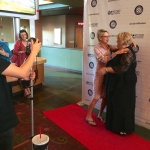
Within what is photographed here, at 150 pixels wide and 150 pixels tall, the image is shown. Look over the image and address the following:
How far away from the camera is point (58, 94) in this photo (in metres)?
4.20

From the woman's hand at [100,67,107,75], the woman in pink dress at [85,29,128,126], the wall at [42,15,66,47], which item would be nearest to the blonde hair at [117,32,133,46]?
the woman in pink dress at [85,29,128,126]

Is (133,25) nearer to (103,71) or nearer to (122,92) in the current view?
(103,71)

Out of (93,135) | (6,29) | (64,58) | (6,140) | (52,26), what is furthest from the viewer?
(52,26)

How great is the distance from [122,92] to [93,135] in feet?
2.41

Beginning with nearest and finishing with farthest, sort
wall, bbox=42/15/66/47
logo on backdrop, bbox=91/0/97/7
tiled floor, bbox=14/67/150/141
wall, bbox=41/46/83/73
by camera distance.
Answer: logo on backdrop, bbox=91/0/97/7 → tiled floor, bbox=14/67/150/141 → wall, bbox=41/46/83/73 → wall, bbox=42/15/66/47

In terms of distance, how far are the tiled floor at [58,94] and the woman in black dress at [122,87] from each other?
15.5 inches

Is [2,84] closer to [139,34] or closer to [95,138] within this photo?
[95,138]

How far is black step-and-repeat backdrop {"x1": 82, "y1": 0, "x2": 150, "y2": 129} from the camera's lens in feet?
8.23

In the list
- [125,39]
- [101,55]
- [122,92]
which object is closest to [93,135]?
[122,92]

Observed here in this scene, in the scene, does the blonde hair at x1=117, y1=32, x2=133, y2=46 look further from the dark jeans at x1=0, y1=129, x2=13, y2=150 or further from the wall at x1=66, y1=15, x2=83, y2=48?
the wall at x1=66, y1=15, x2=83, y2=48

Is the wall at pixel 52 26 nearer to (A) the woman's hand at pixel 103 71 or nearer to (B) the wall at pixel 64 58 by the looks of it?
(B) the wall at pixel 64 58

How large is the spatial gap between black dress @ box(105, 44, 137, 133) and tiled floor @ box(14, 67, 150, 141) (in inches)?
15.3

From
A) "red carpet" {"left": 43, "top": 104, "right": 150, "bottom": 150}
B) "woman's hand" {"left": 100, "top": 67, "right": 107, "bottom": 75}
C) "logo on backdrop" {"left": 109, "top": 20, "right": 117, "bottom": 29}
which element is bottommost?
"red carpet" {"left": 43, "top": 104, "right": 150, "bottom": 150}

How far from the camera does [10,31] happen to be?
10.2 metres
